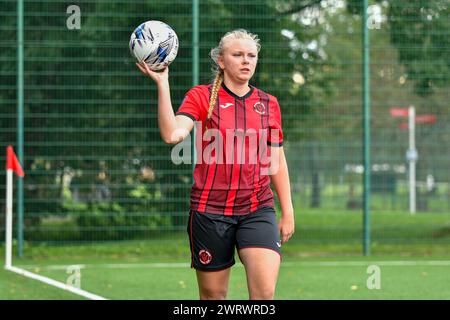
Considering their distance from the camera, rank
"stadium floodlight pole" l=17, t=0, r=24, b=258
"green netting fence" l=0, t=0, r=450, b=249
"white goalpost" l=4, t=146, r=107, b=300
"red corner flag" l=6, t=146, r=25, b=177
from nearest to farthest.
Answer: "white goalpost" l=4, t=146, r=107, b=300
"red corner flag" l=6, t=146, r=25, b=177
"stadium floodlight pole" l=17, t=0, r=24, b=258
"green netting fence" l=0, t=0, r=450, b=249

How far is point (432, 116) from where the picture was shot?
15.5 m

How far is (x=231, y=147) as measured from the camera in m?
5.75

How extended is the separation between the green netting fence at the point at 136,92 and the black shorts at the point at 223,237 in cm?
772

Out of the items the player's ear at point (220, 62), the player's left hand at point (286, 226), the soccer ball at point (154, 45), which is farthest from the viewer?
the player's left hand at point (286, 226)

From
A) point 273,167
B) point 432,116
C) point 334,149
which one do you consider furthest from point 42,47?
point 273,167

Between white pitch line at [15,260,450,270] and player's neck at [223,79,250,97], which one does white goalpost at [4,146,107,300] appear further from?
player's neck at [223,79,250,97]

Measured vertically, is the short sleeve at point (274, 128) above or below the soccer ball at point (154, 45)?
below

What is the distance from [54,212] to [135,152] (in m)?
1.33

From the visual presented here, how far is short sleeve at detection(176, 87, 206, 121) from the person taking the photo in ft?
18.6

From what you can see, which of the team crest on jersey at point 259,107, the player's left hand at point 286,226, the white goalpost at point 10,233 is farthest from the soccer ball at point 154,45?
the white goalpost at point 10,233

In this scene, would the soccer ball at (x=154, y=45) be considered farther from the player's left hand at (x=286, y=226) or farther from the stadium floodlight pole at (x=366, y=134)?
the stadium floodlight pole at (x=366, y=134)

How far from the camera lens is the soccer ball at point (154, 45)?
5.47 meters

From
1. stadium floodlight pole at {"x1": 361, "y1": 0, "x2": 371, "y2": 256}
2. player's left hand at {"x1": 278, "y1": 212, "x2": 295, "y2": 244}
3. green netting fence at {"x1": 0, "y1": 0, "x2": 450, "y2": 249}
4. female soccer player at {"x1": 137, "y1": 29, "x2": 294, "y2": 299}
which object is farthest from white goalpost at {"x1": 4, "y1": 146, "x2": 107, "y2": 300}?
stadium floodlight pole at {"x1": 361, "y1": 0, "x2": 371, "y2": 256}

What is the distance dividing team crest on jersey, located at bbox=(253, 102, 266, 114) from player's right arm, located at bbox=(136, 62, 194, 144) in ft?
1.72
